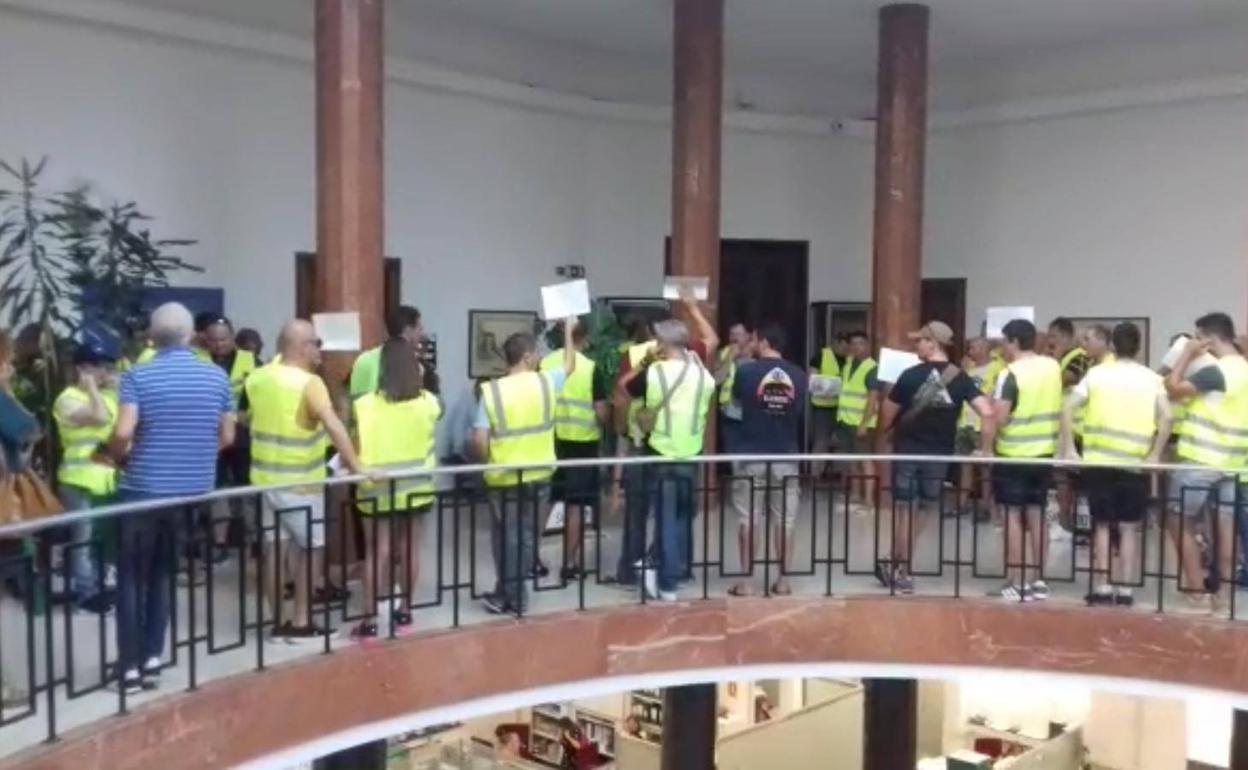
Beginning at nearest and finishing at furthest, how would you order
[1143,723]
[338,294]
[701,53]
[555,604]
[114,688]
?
[114,688]
[555,604]
[338,294]
[701,53]
[1143,723]

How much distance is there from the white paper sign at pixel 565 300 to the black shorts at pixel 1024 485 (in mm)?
2913

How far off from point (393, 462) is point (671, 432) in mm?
1749

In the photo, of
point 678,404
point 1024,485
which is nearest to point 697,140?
point 678,404

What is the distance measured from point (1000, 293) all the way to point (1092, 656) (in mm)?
7468

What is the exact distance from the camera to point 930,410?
27.0 feet

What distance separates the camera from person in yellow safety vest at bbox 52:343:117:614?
A: 265 inches

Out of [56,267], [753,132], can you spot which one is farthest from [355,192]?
[753,132]

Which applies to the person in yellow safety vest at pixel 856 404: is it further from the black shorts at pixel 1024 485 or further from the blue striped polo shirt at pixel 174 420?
the blue striped polo shirt at pixel 174 420

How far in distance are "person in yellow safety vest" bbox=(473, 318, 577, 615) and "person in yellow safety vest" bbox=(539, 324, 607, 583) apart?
1.55 feet

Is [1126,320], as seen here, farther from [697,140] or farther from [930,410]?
[930,410]

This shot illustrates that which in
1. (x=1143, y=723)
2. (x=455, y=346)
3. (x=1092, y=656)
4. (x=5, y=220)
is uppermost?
(x=5, y=220)

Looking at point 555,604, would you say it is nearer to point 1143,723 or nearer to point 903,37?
point 903,37

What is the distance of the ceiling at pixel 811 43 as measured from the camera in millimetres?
12461

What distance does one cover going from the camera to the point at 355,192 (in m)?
8.87
